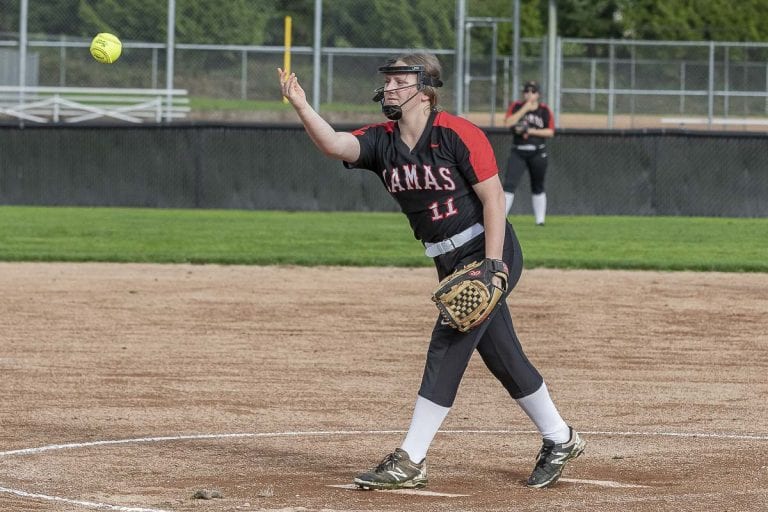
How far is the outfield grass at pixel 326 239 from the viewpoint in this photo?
1524 centimetres

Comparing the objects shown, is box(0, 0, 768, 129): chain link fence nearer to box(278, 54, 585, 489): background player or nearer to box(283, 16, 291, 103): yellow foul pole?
box(283, 16, 291, 103): yellow foul pole

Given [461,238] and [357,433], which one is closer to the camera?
[461,238]

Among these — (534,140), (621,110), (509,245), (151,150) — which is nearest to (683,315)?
(509,245)

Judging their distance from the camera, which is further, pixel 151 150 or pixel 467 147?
pixel 151 150

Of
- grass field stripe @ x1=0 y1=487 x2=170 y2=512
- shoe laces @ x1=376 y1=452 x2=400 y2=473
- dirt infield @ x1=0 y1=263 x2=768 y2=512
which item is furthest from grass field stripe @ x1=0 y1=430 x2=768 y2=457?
shoe laces @ x1=376 y1=452 x2=400 y2=473

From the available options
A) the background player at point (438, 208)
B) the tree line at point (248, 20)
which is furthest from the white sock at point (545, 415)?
the tree line at point (248, 20)

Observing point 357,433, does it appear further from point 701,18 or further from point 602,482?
point 701,18

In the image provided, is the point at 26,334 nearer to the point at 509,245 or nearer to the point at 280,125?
the point at 509,245

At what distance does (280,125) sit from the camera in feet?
72.8

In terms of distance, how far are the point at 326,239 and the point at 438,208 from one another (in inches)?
461

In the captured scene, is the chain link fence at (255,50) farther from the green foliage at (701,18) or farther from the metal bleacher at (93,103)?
the green foliage at (701,18)

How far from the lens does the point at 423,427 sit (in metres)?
5.80

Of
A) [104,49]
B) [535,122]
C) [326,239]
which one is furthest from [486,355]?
[535,122]

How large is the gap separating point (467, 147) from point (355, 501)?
4.66 feet
